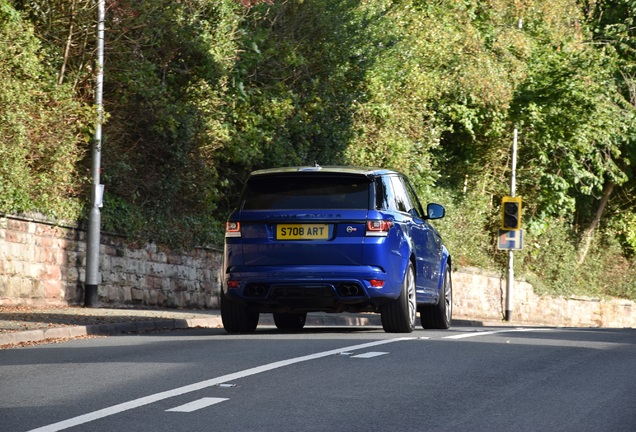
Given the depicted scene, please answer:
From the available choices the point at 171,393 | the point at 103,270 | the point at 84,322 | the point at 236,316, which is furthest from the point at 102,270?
the point at 171,393

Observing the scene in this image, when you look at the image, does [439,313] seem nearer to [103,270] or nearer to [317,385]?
→ [103,270]

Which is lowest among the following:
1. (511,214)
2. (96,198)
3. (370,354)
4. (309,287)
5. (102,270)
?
(370,354)

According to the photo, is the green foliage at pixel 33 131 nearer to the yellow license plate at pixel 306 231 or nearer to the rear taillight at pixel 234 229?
the rear taillight at pixel 234 229

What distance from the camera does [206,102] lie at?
24.2 meters

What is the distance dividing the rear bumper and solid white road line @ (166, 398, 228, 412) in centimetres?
557

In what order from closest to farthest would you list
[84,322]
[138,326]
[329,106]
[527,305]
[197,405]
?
[197,405], [84,322], [138,326], [329,106], [527,305]

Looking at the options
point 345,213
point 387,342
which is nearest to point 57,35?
point 345,213

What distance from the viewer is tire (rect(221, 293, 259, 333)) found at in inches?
603

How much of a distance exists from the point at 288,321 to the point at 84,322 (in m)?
3.00

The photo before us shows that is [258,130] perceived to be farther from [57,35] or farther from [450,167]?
[450,167]

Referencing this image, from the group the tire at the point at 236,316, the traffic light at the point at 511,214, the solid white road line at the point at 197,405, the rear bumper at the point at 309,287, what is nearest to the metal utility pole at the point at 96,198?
the tire at the point at 236,316

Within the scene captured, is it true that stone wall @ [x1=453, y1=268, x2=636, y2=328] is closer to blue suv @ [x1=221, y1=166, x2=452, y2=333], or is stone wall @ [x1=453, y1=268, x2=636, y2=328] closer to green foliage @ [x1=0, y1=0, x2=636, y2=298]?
green foliage @ [x1=0, y1=0, x2=636, y2=298]

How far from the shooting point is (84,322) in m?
16.0

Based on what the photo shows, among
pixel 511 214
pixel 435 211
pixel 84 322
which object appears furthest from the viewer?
pixel 511 214
